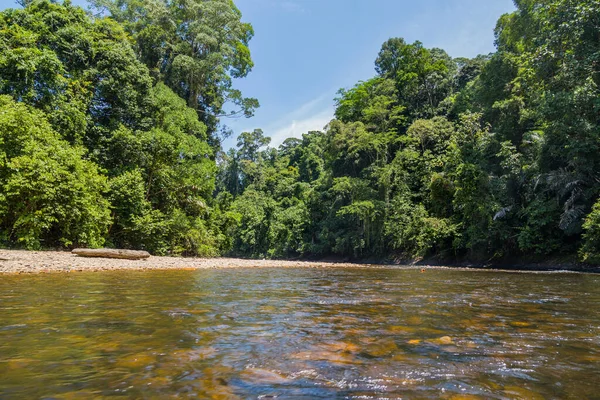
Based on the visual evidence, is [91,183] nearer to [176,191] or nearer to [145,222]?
[145,222]

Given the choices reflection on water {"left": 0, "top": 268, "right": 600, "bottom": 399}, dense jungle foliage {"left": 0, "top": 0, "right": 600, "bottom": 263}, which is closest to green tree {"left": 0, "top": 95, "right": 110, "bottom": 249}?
dense jungle foliage {"left": 0, "top": 0, "right": 600, "bottom": 263}

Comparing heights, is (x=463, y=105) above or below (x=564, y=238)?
above

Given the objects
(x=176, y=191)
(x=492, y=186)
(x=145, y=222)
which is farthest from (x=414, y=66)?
(x=145, y=222)

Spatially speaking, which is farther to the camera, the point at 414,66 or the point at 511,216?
the point at 414,66

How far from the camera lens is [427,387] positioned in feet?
6.84

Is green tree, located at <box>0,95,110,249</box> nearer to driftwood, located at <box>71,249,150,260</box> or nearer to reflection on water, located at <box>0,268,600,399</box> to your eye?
driftwood, located at <box>71,249,150,260</box>

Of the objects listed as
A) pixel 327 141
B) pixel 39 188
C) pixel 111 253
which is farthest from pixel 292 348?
pixel 327 141

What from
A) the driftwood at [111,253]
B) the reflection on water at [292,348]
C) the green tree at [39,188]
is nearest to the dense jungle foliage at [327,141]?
the green tree at [39,188]

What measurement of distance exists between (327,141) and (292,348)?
37189 millimetres

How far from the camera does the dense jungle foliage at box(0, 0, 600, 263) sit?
1498 cm

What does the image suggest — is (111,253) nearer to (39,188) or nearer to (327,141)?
(39,188)

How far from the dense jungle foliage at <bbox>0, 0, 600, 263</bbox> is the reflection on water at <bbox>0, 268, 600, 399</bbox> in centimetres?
1143

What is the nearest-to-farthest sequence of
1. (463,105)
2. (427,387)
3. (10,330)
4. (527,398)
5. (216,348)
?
(527,398)
(427,387)
(216,348)
(10,330)
(463,105)

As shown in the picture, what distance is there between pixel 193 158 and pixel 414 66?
27.4 metres
